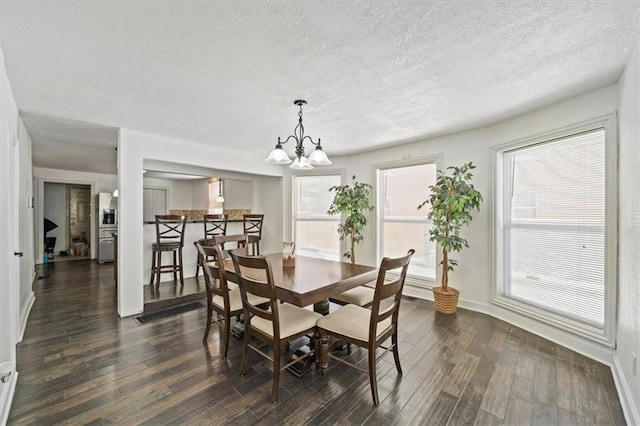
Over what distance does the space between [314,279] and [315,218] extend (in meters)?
3.09

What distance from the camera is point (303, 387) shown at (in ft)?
6.45

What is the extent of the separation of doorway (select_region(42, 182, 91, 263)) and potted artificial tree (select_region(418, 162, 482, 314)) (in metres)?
8.70

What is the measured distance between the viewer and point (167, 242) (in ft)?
14.2

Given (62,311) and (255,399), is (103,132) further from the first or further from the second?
(255,399)

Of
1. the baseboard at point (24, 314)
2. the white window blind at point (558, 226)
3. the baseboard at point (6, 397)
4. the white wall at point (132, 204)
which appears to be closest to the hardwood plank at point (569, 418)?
the white window blind at point (558, 226)

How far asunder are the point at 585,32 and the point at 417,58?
929 mm

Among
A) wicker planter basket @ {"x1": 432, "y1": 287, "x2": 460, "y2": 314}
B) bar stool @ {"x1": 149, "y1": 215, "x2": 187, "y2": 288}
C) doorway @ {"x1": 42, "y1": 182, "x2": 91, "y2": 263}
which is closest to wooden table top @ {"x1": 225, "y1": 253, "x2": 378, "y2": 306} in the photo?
Result: wicker planter basket @ {"x1": 432, "y1": 287, "x2": 460, "y2": 314}

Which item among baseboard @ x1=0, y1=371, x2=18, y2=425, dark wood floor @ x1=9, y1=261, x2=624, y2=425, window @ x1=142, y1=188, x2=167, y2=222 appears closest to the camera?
baseboard @ x1=0, y1=371, x2=18, y2=425

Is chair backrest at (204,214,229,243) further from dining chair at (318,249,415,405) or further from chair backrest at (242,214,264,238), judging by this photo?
dining chair at (318,249,415,405)

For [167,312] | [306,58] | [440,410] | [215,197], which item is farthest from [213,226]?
[440,410]

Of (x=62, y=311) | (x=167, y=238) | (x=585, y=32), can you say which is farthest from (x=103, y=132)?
(x=585, y=32)

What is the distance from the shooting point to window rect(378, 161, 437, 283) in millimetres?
4016

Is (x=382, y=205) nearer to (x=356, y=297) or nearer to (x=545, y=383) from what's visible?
(x=356, y=297)

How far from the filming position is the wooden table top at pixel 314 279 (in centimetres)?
189
